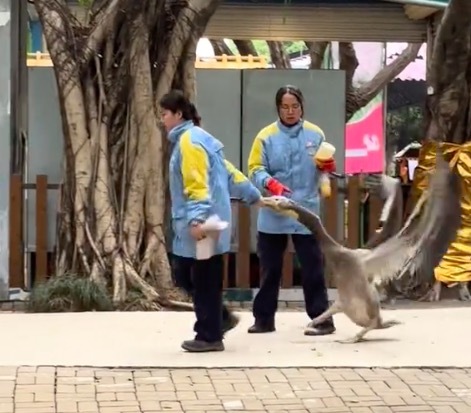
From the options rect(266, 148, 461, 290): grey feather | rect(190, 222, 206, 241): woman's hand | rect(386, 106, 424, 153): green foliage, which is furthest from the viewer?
rect(386, 106, 424, 153): green foliage

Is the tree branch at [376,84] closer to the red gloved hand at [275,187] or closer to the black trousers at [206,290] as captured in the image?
the red gloved hand at [275,187]

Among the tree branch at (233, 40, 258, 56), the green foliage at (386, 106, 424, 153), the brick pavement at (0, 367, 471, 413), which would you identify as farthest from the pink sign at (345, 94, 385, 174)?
the brick pavement at (0, 367, 471, 413)

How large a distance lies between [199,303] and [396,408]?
1.59m

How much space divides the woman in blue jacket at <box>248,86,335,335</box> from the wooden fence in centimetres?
258

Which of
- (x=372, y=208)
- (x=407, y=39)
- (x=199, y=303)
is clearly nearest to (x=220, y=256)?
(x=199, y=303)

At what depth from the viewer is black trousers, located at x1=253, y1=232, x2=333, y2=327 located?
7.75 meters

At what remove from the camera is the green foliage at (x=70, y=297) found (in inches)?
361

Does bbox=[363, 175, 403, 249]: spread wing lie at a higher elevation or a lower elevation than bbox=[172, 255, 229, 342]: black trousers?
higher

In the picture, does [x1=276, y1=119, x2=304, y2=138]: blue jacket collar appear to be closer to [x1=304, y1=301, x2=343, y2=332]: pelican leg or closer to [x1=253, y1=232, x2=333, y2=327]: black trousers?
[x1=253, y1=232, x2=333, y2=327]: black trousers

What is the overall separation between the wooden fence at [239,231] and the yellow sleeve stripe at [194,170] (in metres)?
3.48

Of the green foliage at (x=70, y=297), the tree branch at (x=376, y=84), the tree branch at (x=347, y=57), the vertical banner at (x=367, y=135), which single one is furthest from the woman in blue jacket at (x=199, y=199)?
the vertical banner at (x=367, y=135)

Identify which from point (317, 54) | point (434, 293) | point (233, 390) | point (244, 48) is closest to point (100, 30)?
point (434, 293)

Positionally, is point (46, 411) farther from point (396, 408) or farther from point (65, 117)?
Result: point (65, 117)

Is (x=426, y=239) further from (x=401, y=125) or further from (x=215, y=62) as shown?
(x=401, y=125)
